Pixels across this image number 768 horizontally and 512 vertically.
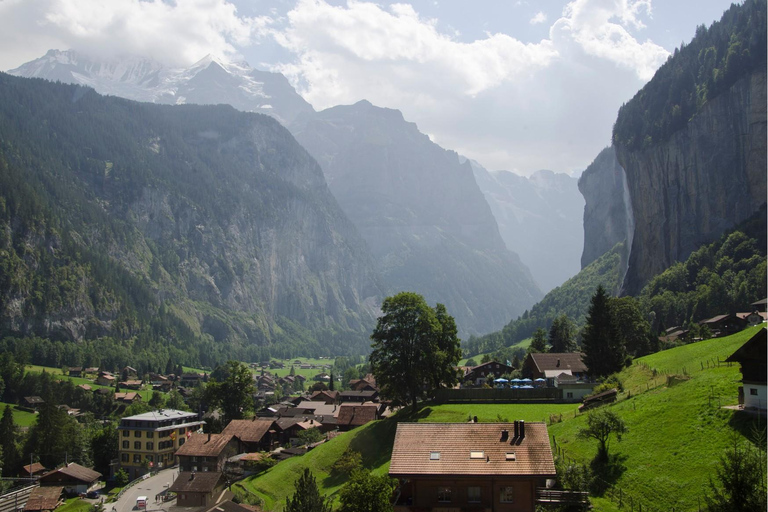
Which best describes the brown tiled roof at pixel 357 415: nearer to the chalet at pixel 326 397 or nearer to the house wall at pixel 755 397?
the chalet at pixel 326 397

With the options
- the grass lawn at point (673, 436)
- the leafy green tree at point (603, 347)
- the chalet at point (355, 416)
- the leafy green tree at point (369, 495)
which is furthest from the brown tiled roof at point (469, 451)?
the chalet at point (355, 416)

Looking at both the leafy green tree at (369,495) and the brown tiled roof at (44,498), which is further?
the brown tiled roof at (44,498)

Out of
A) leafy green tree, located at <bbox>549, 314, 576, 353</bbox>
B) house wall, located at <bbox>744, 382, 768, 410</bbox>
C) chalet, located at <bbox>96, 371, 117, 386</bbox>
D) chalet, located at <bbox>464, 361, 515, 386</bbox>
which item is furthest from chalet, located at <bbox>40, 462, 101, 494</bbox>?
chalet, located at <bbox>96, 371, 117, 386</bbox>

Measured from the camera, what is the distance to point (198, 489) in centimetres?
6519

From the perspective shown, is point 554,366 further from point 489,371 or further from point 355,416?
point 489,371

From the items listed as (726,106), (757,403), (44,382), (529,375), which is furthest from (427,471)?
(726,106)

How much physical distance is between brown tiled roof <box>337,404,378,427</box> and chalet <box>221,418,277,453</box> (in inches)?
362

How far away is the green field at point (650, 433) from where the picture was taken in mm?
32500

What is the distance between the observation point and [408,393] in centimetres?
6544

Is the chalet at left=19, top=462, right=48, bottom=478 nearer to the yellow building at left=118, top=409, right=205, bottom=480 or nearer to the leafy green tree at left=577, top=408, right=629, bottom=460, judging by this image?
Answer: the yellow building at left=118, top=409, right=205, bottom=480

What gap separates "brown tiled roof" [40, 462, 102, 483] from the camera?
82875mm

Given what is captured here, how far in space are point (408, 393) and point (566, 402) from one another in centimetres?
1509

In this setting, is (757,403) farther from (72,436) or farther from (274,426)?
(72,436)

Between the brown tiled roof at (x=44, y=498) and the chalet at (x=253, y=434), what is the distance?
19.9 metres
